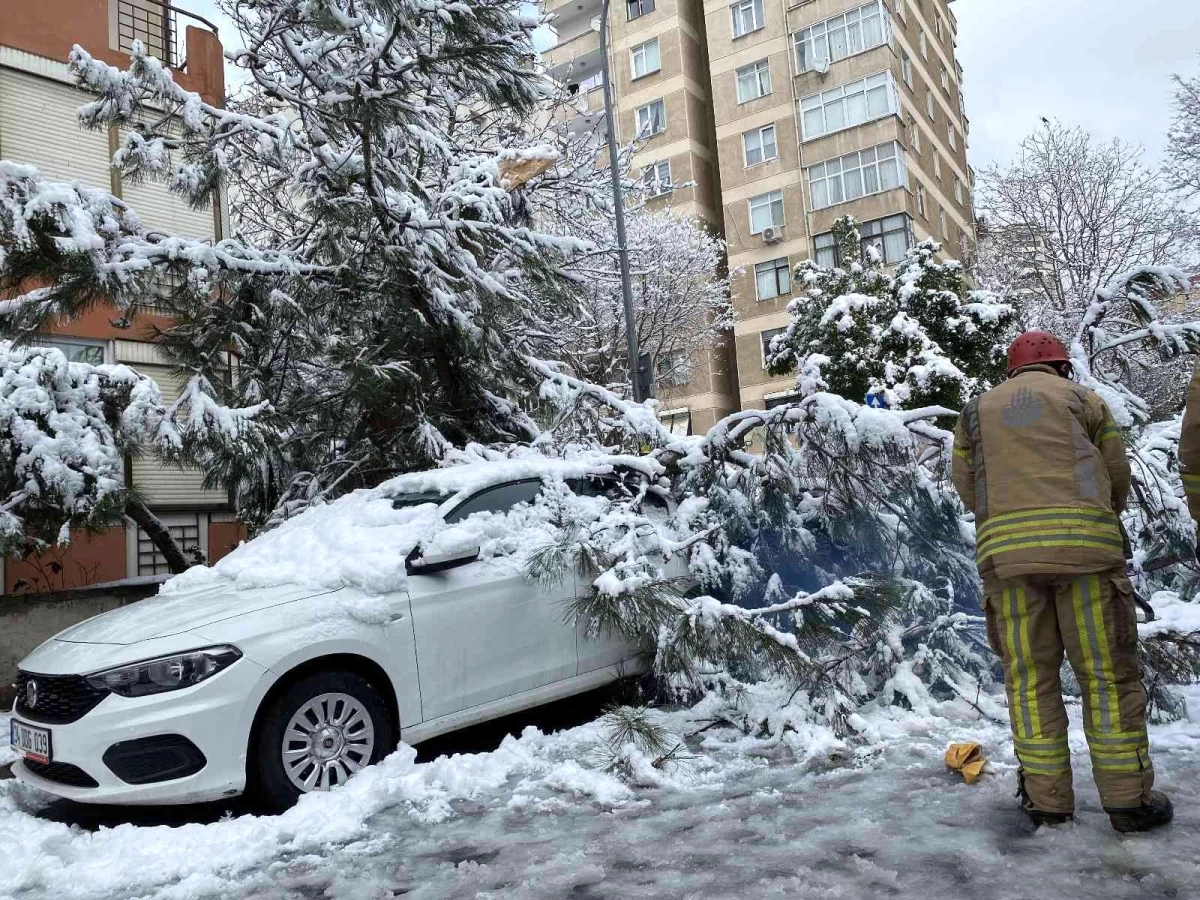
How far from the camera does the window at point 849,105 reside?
29.8 metres

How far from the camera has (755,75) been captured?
3372 centimetres

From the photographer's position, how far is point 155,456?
6906 mm

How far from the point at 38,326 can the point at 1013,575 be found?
6634 millimetres

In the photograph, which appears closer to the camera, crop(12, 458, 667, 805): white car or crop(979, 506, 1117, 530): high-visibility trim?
crop(979, 506, 1117, 530): high-visibility trim

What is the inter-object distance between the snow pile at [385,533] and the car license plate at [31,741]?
98 cm

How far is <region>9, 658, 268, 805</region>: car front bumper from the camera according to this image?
12.9ft

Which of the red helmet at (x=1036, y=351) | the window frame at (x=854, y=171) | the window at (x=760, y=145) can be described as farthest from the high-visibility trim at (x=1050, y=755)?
the window at (x=760, y=145)

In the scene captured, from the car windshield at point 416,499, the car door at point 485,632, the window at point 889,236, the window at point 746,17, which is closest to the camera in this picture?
the car door at point 485,632

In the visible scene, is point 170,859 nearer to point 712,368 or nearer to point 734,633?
point 734,633

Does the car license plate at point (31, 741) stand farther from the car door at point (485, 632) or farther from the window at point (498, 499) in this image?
the window at point (498, 499)

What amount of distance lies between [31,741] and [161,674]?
785 millimetres

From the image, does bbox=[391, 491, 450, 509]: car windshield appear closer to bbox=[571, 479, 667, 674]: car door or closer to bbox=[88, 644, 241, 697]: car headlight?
bbox=[571, 479, 667, 674]: car door

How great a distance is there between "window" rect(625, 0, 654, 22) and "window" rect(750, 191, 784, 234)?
9550 millimetres

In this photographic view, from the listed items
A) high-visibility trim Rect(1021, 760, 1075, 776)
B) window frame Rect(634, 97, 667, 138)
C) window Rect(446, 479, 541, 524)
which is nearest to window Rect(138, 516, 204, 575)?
window Rect(446, 479, 541, 524)
